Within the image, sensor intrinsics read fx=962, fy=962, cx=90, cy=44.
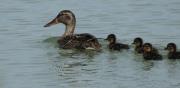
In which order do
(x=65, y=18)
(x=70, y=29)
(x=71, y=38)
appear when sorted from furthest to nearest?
(x=65, y=18) → (x=70, y=29) → (x=71, y=38)

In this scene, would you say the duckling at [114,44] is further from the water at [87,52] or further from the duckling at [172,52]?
the duckling at [172,52]

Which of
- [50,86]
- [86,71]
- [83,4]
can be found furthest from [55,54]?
[83,4]

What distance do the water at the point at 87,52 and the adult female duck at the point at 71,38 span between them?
0.17m

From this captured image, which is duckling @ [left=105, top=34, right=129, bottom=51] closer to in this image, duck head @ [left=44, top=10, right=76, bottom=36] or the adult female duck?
the adult female duck

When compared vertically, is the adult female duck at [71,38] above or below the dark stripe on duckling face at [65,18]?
below

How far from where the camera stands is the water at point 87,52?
44.4 ft

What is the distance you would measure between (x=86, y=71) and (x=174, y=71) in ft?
4.28

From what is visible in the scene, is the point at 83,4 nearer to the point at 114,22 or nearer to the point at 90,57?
the point at 114,22

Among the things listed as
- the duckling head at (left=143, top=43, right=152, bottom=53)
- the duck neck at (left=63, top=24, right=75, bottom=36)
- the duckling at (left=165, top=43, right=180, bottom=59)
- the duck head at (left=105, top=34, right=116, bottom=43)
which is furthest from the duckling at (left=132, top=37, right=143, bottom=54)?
the duck neck at (left=63, top=24, right=75, bottom=36)

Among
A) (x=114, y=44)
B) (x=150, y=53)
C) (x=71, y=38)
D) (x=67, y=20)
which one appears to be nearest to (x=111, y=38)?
(x=114, y=44)

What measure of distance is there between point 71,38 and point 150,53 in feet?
7.38

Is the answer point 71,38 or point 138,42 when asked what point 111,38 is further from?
point 71,38

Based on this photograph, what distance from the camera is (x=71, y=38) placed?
17062 millimetres

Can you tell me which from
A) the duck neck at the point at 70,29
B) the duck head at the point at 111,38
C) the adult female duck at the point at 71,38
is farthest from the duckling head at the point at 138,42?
the duck neck at the point at 70,29
